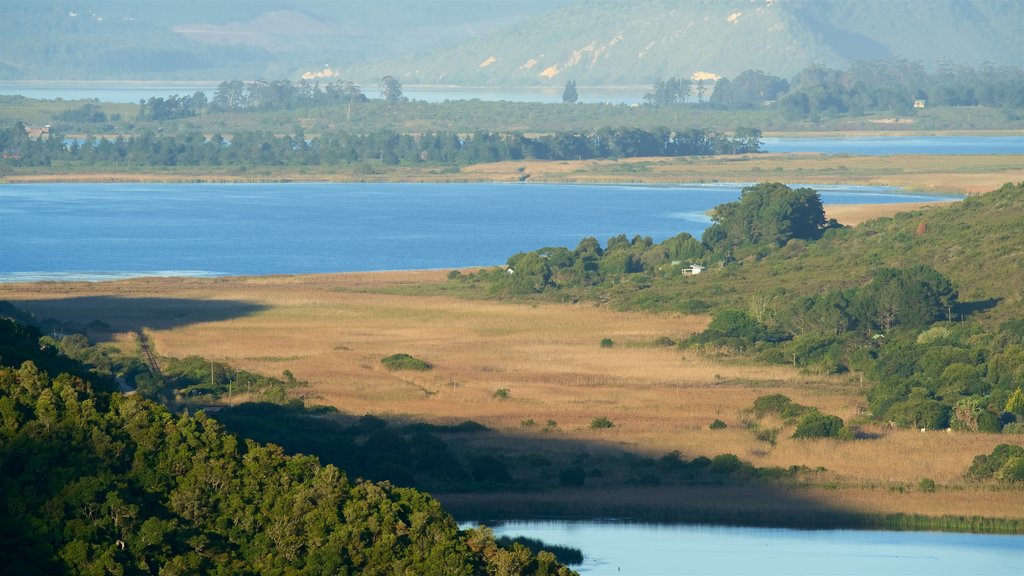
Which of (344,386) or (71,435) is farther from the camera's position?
(344,386)

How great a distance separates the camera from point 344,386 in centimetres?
6212

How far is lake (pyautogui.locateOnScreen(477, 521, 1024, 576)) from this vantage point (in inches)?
1587

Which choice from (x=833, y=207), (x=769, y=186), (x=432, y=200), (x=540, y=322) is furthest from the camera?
(x=432, y=200)

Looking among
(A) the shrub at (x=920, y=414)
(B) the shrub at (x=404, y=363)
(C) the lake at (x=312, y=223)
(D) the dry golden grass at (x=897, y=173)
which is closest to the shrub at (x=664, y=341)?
(B) the shrub at (x=404, y=363)

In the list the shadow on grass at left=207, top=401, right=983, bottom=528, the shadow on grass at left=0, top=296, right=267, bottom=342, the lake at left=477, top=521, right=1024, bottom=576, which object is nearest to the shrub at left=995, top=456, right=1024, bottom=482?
the shadow on grass at left=207, top=401, right=983, bottom=528

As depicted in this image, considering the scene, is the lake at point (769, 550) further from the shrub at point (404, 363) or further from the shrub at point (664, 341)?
the shrub at point (664, 341)

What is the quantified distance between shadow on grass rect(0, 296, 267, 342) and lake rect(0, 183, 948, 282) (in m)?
19.5

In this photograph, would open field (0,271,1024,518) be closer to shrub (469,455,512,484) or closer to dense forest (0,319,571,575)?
shrub (469,455,512,484)

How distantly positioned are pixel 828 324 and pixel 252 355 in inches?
882

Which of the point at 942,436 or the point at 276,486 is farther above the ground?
the point at 276,486

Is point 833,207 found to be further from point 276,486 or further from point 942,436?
point 276,486

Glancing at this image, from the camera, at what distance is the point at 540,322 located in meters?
81.7

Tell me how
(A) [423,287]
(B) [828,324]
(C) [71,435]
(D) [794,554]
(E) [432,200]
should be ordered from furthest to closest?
(E) [432,200] < (A) [423,287] < (B) [828,324] < (D) [794,554] < (C) [71,435]

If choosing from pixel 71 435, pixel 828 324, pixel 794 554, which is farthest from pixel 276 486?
pixel 828 324
